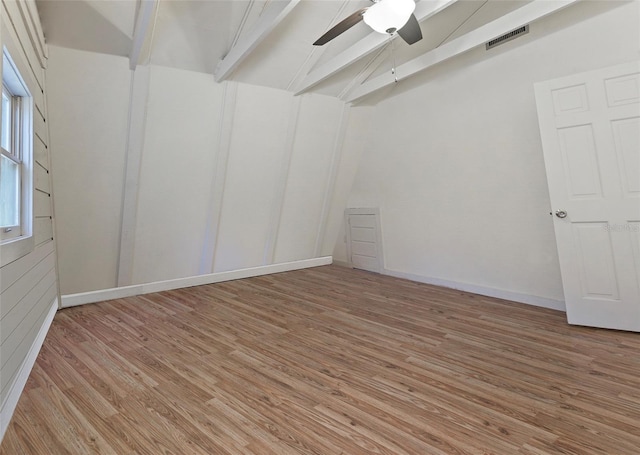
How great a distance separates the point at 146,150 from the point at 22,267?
1701mm

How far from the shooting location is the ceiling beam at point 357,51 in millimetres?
2781

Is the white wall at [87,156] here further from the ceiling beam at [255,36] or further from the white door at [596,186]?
the white door at [596,186]

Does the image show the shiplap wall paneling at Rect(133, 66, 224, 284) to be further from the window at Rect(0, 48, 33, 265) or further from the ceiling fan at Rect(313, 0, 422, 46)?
the ceiling fan at Rect(313, 0, 422, 46)

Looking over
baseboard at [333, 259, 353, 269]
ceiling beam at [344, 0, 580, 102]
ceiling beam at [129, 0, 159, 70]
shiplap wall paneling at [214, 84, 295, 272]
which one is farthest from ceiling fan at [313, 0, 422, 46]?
baseboard at [333, 259, 353, 269]

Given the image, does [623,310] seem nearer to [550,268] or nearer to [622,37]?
[550,268]

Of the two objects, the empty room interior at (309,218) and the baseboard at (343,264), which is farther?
the baseboard at (343,264)

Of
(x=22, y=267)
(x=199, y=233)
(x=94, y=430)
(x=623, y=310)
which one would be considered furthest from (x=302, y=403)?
(x=199, y=233)

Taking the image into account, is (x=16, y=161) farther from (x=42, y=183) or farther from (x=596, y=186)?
(x=596, y=186)

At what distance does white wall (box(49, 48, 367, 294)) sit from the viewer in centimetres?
299

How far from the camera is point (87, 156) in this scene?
10.0ft

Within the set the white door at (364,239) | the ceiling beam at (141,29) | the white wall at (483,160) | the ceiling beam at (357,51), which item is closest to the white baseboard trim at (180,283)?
the white door at (364,239)

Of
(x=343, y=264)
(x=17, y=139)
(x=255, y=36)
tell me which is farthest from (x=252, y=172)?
(x=343, y=264)

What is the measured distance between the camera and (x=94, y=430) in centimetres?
152

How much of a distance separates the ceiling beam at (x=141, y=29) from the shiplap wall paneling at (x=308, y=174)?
74.8 inches
